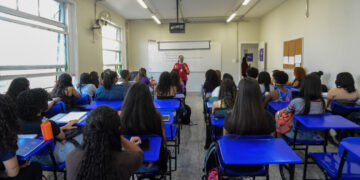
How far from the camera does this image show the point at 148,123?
1.89 metres

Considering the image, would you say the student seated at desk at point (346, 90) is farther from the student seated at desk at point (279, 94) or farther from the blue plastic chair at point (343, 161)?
the blue plastic chair at point (343, 161)

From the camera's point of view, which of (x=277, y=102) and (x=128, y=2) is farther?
(x=128, y=2)

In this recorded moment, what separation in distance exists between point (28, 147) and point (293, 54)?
640 cm

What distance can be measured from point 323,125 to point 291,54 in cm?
484

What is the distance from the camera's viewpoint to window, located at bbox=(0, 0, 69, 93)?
11.9ft

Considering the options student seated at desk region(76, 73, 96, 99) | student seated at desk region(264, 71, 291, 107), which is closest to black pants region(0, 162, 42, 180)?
student seated at desk region(76, 73, 96, 99)

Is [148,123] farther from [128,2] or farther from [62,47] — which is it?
[128,2]

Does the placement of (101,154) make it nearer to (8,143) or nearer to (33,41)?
(8,143)

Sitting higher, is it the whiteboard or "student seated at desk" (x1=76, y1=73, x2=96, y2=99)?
the whiteboard

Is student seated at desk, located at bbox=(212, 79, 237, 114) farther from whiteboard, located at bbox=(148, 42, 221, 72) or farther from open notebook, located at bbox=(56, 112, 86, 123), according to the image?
whiteboard, located at bbox=(148, 42, 221, 72)

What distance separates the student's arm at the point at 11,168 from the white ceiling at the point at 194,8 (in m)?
5.91

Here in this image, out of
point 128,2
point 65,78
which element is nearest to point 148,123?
point 65,78

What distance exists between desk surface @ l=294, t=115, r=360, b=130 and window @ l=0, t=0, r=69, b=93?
4.22 meters

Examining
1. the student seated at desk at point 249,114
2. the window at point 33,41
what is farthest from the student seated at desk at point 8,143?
the window at point 33,41
